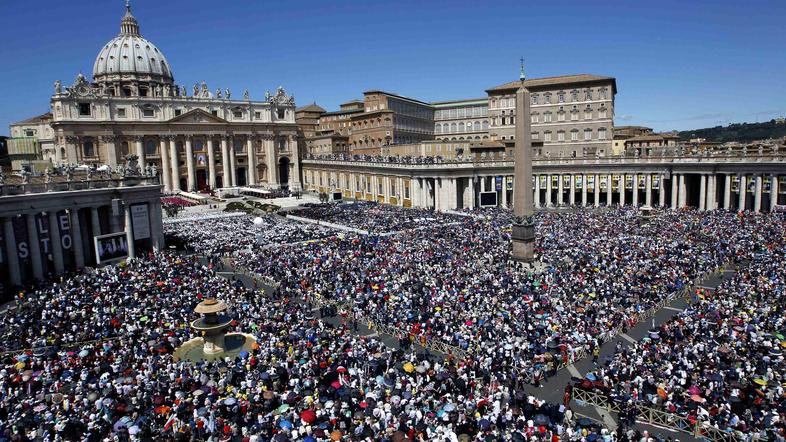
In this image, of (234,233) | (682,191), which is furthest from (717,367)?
(682,191)

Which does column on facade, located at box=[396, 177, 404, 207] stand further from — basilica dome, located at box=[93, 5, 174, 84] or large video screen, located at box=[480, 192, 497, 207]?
basilica dome, located at box=[93, 5, 174, 84]

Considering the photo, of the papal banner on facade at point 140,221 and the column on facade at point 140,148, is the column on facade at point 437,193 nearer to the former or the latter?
the papal banner on facade at point 140,221

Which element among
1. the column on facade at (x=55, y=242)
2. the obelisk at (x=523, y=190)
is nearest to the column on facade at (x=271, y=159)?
the column on facade at (x=55, y=242)

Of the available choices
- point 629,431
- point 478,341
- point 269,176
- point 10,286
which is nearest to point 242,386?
point 478,341

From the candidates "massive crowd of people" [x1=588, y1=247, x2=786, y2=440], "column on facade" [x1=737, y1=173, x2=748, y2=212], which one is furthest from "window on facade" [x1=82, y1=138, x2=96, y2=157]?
"column on facade" [x1=737, y1=173, x2=748, y2=212]

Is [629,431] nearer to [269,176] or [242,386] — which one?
[242,386]
